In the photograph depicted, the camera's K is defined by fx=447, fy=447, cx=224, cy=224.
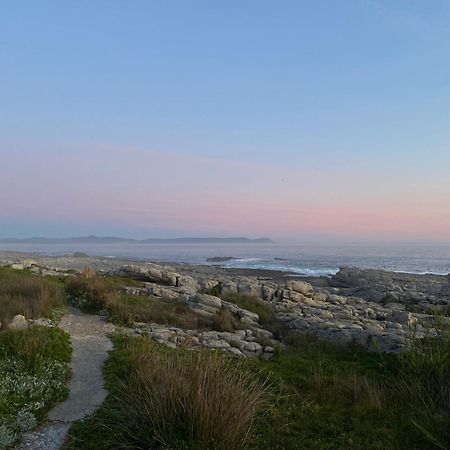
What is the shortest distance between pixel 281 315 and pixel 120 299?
19.7 ft

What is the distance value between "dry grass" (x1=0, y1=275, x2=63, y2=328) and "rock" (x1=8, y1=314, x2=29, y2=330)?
0.15m

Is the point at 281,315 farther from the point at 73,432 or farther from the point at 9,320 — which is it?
the point at 73,432

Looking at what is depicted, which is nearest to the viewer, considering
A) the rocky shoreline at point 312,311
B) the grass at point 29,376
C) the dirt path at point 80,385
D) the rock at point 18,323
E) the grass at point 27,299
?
the dirt path at point 80,385

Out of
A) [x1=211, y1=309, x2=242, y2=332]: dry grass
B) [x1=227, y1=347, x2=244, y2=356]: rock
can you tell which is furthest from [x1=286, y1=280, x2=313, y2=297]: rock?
[x1=227, y1=347, x2=244, y2=356]: rock

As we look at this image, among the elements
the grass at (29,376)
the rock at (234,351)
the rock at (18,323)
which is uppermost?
the rock at (18,323)

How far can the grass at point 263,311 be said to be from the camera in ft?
48.2

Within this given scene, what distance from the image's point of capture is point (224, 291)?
70.3ft

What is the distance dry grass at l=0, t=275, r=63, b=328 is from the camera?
1200 centimetres

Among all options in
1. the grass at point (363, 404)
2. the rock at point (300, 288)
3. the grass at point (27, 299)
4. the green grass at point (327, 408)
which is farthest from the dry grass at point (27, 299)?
the rock at point (300, 288)

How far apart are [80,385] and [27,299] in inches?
264

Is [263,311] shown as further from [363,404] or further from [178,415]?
[178,415]

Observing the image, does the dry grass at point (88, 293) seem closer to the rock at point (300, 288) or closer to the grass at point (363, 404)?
the grass at point (363, 404)

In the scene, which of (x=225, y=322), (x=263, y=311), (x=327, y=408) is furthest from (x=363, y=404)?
(x=263, y=311)

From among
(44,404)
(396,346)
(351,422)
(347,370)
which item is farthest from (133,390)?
(396,346)
